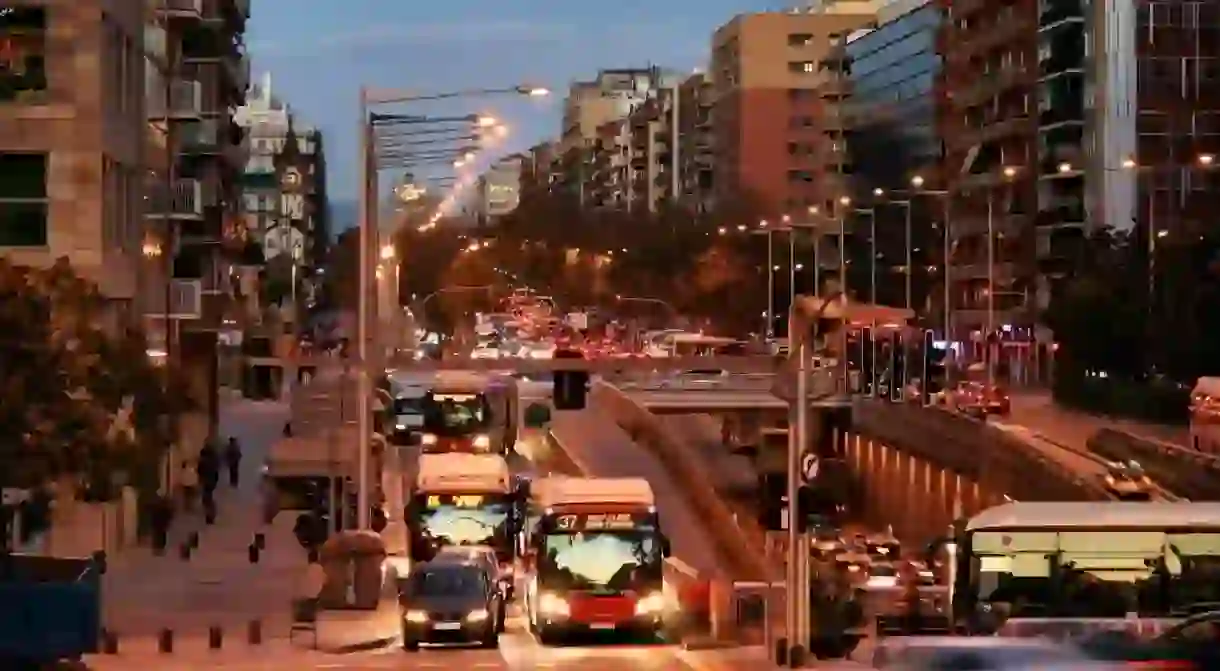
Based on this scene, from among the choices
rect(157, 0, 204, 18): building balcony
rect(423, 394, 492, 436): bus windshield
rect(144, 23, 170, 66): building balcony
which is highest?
rect(157, 0, 204, 18): building balcony

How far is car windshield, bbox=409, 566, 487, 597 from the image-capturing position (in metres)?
37.6

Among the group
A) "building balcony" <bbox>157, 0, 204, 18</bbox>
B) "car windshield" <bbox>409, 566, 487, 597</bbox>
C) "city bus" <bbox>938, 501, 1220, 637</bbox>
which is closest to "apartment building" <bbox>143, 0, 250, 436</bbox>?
"building balcony" <bbox>157, 0, 204, 18</bbox>

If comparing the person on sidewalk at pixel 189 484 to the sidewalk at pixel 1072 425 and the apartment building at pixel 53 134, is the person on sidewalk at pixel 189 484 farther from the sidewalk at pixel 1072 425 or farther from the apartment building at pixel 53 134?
the sidewalk at pixel 1072 425

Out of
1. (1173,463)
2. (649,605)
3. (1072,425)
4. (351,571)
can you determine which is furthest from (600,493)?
(1072,425)

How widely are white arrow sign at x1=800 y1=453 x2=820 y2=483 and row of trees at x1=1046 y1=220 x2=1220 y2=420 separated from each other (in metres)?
39.4

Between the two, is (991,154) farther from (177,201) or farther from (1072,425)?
(177,201)

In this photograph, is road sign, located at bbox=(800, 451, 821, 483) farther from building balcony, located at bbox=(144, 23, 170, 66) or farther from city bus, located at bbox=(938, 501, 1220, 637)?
building balcony, located at bbox=(144, 23, 170, 66)

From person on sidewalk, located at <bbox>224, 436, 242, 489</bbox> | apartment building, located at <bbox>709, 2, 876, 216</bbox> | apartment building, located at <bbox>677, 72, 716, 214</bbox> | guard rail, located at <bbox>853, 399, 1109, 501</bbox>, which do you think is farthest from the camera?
apartment building, located at <bbox>677, 72, 716, 214</bbox>

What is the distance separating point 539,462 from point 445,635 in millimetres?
44939

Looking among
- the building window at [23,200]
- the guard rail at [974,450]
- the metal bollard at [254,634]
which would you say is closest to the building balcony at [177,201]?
the building window at [23,200]

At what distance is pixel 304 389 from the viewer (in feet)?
212

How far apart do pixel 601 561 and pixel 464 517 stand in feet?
37.8

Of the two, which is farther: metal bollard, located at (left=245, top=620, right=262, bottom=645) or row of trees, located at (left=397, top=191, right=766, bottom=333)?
row of trees, located at (left=397, top=191, right=766, bottom=333)

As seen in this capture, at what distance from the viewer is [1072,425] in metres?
81.1
